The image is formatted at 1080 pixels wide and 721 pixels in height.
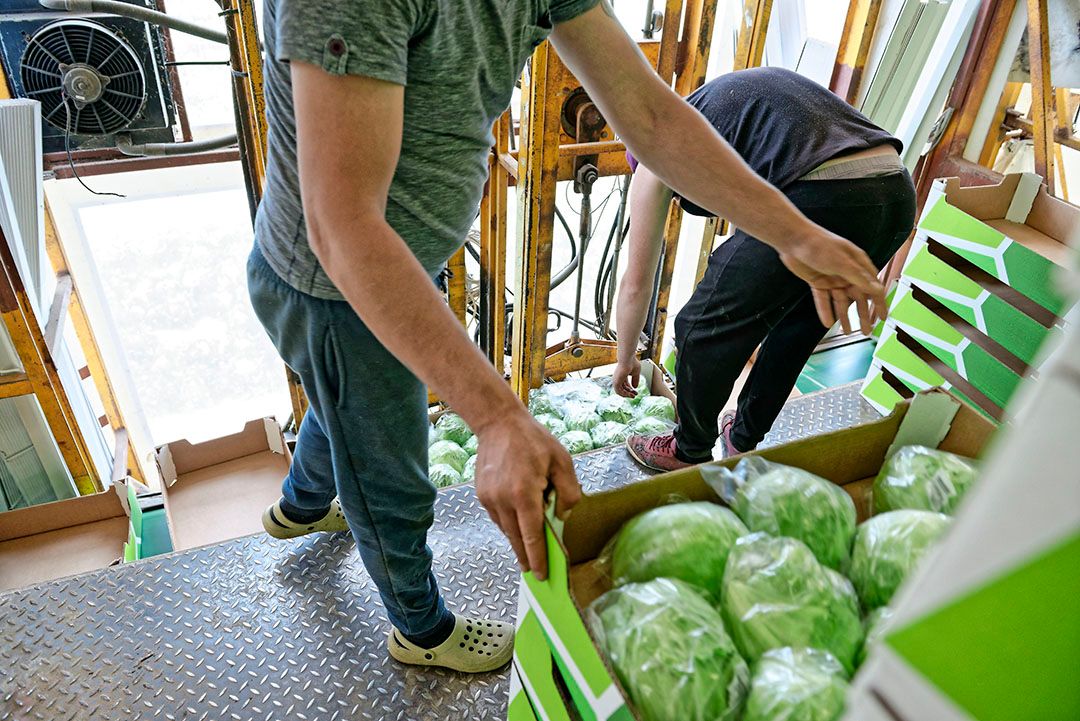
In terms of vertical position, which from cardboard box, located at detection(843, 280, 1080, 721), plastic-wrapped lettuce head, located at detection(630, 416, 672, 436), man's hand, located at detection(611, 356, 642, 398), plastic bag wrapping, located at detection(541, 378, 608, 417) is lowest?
plastic bag wrapping, located at detection(541, 378, 608, 417)

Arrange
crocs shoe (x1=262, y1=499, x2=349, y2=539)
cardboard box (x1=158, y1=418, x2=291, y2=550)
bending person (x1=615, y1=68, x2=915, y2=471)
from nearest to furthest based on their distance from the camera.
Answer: bending person (x1=615, y1=68, x2=915, y2=471) → crocs shoe (x1=262, y1=499, x2=349, y2=539) → cardboard box (x1=158, y1=418, x2=291, y2=550)

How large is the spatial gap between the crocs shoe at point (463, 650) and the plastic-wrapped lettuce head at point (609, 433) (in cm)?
121

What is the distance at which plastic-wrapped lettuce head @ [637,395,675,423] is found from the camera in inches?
117

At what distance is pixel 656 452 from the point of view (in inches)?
94.0

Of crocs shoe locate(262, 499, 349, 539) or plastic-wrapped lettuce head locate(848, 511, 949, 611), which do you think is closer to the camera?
plastic-wrapped lettuce head locate(848, 511, 949, 611)

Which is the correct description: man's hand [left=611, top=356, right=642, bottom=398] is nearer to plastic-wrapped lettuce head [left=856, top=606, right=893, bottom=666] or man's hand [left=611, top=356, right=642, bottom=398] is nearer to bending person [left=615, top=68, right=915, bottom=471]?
bending person [left=615, top=68, right=915, bottom=471]

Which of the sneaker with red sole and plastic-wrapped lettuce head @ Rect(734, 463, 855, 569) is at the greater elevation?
plastic-wrapped lettuce head @ Rect(734, 463, 855, 569)

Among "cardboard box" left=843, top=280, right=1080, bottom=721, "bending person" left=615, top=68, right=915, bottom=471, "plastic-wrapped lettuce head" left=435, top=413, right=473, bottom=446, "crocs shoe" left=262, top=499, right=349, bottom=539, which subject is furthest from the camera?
"plastic-wrapped lettuce head" left=435, top=413, right=473, bottom=446

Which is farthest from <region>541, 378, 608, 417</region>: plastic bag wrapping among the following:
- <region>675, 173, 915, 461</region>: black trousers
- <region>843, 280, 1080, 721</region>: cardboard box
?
<region>843, 280, 1080, 721</region>: cardboard box

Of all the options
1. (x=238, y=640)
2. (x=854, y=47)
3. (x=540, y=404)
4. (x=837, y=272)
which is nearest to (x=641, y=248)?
(x=837, y=272)

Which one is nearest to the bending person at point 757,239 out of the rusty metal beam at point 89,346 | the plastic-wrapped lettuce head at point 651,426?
the plastic-wrapped lettuce head at point 651,426

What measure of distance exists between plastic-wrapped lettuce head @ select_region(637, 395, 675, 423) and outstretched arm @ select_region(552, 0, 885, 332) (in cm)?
157

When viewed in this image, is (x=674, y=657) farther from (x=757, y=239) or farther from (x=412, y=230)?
(x=757, y=239)

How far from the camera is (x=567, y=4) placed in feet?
4.19
